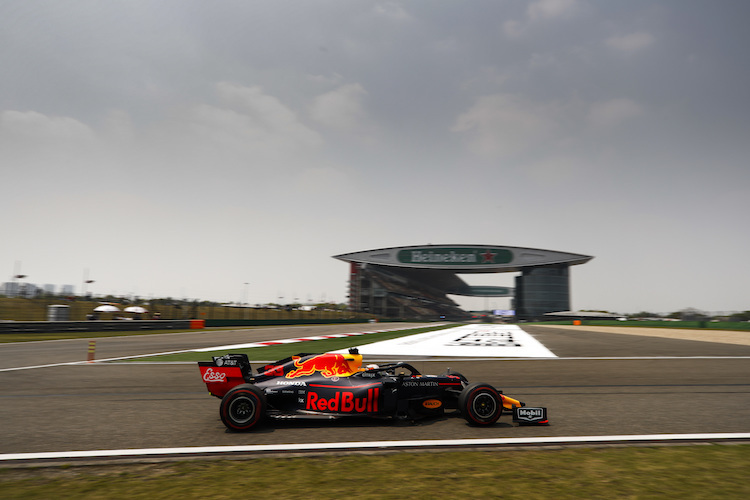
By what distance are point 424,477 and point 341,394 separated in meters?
2.17

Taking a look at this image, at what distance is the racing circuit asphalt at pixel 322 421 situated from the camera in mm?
5174

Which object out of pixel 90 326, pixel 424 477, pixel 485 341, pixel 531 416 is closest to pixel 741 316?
pixel 485 341

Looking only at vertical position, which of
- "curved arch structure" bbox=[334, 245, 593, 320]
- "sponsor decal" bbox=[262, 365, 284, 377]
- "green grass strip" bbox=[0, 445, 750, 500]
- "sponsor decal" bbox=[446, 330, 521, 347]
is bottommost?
"sponsor decal" bbox=[446, 330, 521, 347]

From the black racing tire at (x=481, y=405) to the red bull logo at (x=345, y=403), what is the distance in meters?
1.13

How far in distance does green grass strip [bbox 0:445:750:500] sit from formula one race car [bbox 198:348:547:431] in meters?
1.18

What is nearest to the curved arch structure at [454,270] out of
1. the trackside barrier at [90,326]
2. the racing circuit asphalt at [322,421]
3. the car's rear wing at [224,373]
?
the trackside barrier at [90,326]

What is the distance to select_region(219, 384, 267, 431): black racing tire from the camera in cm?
543

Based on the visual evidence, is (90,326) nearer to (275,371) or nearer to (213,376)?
(213,376)

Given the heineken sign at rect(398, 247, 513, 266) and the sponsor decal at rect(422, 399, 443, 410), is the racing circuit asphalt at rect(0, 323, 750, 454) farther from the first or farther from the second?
the heineken sign at rect(398, 247, 513, 266)

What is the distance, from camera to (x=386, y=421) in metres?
6.00

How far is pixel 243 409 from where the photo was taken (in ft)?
18.1

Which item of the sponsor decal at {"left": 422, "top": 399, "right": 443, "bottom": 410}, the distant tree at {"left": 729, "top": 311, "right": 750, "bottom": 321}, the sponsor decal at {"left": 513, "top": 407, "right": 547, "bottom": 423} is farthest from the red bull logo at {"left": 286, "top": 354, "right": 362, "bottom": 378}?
the distant tree at {"left": 729, "top": 311, "right": 750, "bottom": 321}

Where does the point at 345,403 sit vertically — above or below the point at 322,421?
above

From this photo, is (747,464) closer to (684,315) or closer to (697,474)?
(697,474)
